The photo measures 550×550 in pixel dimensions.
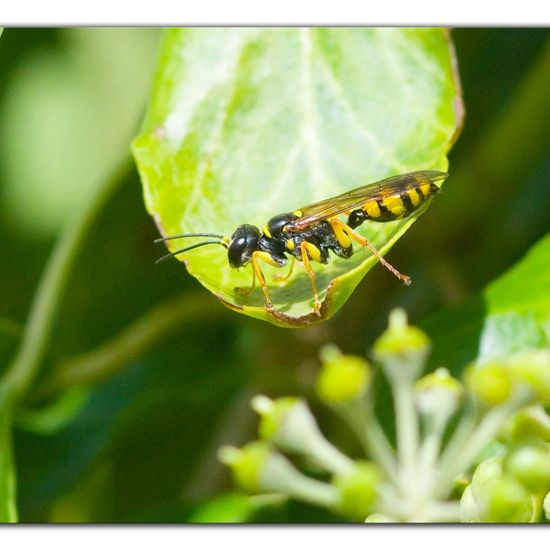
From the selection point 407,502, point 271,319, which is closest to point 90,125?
point 271,319

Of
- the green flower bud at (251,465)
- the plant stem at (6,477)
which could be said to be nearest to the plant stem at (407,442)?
the green flower bud at (251,465)

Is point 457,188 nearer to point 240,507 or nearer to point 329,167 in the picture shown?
point 329,167

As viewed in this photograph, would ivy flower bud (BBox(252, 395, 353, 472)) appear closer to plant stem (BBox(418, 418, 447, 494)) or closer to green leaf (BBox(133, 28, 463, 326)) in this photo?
plant stem (BBox(418, 418, 447, 494))

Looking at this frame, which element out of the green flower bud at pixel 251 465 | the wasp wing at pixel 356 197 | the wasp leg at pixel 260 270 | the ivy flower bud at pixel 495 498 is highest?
the wasp wing at pixel 356 197

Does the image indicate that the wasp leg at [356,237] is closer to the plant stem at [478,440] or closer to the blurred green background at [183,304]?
the blurred green background at [183,304]

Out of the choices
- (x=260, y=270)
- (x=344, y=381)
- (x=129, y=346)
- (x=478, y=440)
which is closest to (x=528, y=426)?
(x=478, y=440)
